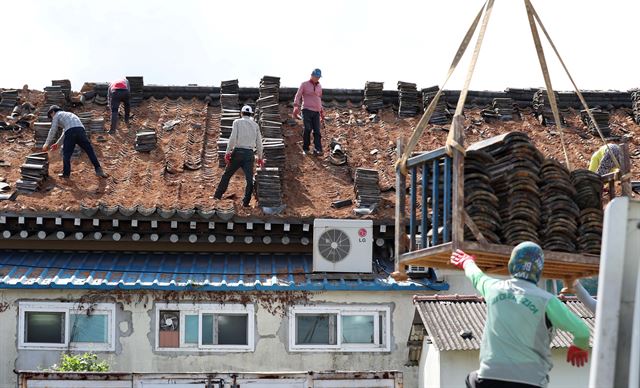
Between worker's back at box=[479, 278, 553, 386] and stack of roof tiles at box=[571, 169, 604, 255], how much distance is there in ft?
8.67

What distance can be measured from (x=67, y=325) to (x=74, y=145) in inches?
153

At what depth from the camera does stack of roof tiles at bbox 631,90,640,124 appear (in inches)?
914

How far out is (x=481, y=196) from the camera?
944cm

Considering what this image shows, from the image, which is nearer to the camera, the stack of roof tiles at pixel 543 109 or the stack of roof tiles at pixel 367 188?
the stack of roof tiles at pixel 367 188

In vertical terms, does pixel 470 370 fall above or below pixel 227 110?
below

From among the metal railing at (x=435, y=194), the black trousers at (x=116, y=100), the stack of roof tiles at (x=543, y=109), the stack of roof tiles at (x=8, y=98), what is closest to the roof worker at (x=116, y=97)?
the black trousers at (x=116, y=100)

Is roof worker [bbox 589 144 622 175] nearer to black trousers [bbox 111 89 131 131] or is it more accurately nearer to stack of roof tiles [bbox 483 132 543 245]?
stack of roof tiles [bbox 483 132 543 245]

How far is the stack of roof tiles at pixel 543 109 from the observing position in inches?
888

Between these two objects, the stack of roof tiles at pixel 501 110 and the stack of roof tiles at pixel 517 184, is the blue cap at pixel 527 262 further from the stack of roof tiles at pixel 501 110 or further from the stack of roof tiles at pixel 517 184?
the stack of roof tiles at pixel 501 110

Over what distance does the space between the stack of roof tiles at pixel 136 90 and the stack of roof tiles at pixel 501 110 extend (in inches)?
287

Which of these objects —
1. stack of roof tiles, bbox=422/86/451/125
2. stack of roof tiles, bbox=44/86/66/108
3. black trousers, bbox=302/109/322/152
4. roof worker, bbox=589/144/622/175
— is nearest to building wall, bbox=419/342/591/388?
roof worker, bbox=589/144/622/175

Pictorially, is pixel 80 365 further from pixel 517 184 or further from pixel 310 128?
pixel 517 184

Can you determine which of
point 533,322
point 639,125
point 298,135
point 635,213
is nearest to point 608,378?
point 635,213

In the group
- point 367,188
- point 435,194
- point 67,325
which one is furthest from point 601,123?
point 435,194
